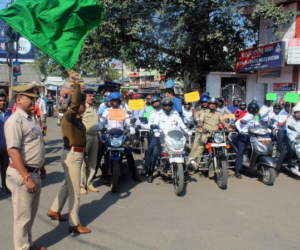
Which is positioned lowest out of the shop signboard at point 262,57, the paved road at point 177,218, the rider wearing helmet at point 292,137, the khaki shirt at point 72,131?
the paved road at point 177,218

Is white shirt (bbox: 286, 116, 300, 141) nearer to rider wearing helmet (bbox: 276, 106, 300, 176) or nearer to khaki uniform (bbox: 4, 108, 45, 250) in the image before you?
rider wearing helmet (bbox: 276, 106, 300, 176)

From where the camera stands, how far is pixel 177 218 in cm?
482

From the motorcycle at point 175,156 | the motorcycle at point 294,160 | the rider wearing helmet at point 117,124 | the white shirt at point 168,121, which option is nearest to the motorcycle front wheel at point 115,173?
the rider wearing helmet at point 117,124

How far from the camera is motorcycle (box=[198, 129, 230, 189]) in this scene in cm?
630

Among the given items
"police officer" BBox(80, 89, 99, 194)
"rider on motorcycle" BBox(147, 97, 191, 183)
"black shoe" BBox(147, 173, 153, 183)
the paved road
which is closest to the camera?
the paved road

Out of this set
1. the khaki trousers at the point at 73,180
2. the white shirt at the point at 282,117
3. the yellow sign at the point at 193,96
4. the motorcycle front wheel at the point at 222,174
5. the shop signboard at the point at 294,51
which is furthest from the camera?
the shop signboard at the point at 294,51

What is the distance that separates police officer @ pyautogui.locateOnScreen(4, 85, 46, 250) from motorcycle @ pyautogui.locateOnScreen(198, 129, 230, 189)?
3.74m

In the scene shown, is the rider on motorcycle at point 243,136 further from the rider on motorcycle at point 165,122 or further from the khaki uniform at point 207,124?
the rider on motorcycle at point 165,122

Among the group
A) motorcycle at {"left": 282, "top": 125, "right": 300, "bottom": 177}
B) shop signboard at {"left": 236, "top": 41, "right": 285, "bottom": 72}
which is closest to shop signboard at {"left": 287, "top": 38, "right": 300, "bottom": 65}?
shop signboard at {"left": 236, "top": 41, "right": 285, "bottom": 72}

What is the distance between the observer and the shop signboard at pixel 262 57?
46.5 feet

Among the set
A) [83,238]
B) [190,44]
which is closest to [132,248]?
[83,238]

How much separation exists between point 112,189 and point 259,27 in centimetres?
1478

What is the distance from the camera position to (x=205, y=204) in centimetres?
549

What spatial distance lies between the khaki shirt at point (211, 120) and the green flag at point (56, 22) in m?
3.14
